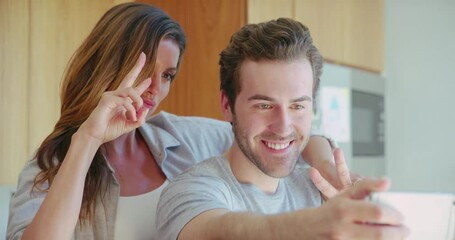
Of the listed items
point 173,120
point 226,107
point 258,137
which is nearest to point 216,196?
point 258,137

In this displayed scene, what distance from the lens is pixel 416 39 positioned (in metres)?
4.13

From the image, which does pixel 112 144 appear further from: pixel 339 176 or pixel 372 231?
pixel 372 231

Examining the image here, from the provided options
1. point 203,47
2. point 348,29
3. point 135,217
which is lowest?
point 135,217

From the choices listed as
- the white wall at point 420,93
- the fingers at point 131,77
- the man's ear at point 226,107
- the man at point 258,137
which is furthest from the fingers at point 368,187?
the white wall at point 420,93

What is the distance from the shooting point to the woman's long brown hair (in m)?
1.54

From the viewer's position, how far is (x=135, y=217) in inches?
60.6

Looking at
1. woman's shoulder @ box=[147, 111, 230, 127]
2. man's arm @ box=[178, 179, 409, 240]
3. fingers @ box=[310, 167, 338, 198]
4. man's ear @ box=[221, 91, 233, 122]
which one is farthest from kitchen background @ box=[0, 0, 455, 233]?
man's arm @ box=[178, 179, 409, 240]

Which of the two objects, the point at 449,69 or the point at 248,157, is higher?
the point at 449,69

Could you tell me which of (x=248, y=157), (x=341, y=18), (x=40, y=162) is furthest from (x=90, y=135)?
(x=341, y=18)

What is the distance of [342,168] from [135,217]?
0.61 metres

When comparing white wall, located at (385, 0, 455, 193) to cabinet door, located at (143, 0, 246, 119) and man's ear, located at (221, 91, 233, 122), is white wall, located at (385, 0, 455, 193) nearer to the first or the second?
cabinet door, located at (143, 0, 246, 119)

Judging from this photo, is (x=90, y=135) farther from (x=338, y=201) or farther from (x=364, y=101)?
(x=364, y=101)

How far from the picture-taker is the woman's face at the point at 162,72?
1.57 metres

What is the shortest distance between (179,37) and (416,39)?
2.82 metres
